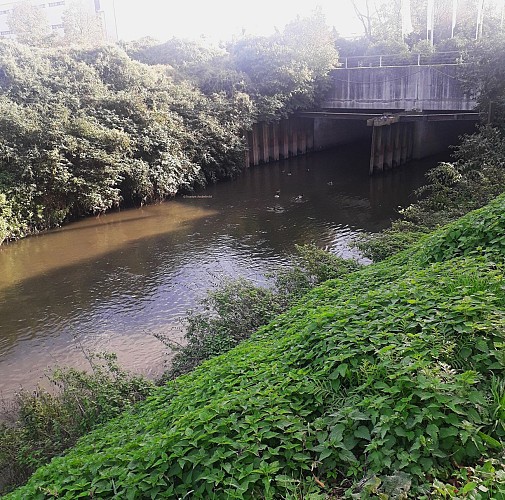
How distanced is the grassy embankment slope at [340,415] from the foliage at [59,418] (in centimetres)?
138

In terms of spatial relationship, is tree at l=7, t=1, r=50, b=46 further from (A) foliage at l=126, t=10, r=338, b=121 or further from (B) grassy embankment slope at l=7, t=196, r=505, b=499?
(B) grassy embankment slope at l=7, t=196, r=505, b=499

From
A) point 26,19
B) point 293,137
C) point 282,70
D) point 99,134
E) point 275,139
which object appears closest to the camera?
point 99,134

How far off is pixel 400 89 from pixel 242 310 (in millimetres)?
21034

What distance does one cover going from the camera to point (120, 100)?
20875 millimetres

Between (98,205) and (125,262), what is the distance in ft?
17.2

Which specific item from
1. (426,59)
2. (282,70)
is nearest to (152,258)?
(282,70)

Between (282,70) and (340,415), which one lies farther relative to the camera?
(282,70)

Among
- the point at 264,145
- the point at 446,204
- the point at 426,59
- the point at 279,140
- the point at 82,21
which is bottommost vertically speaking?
the point at 446,204

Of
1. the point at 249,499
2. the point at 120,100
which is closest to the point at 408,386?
the point at 249,499

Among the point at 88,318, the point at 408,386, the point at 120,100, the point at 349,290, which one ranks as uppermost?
the point at 120,100

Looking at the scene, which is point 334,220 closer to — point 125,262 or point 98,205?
point 125,262

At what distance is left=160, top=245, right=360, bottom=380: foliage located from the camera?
8.03 m

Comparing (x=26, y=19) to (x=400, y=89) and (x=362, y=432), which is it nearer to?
(x=400, y=89)

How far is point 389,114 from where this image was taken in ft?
80.6
